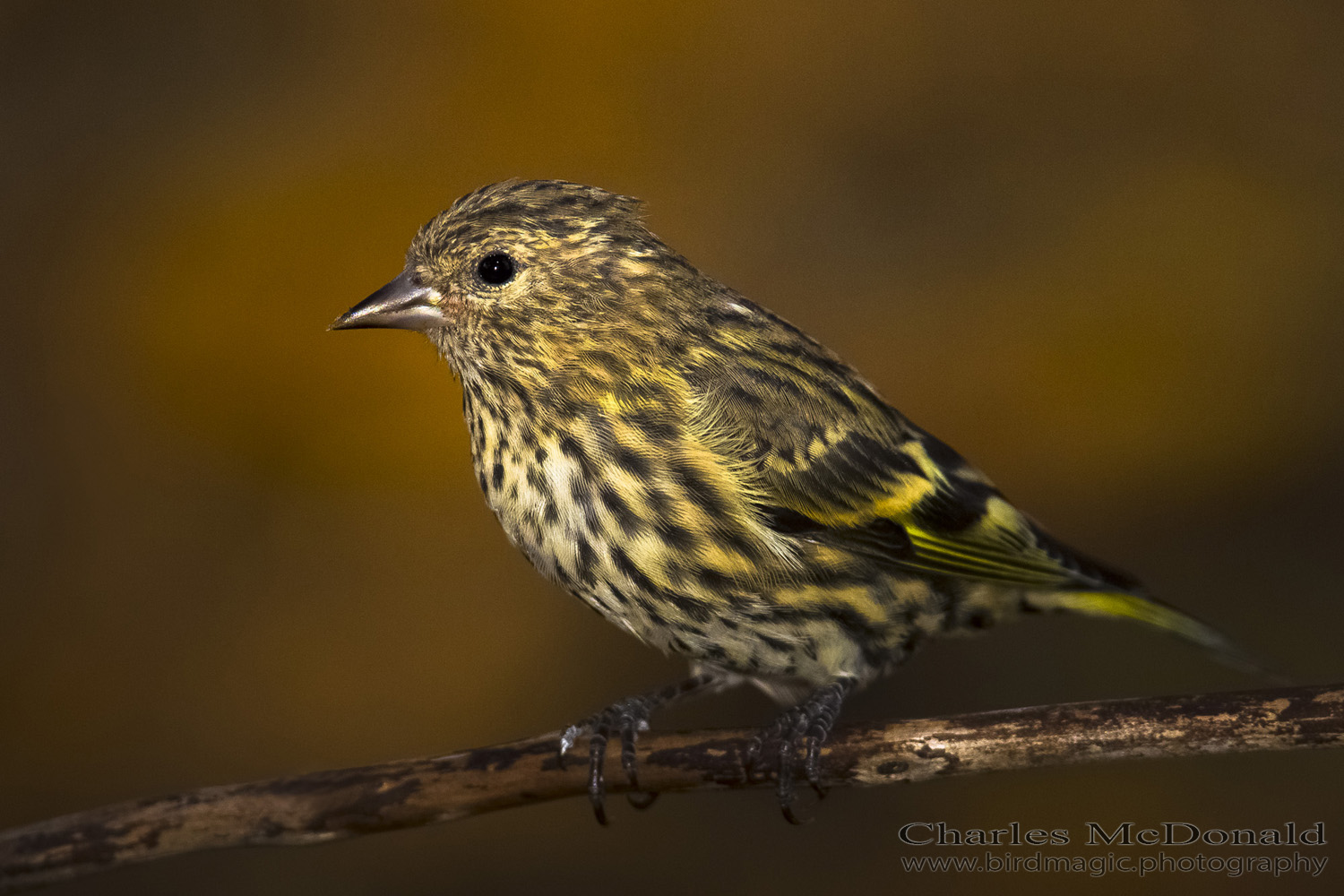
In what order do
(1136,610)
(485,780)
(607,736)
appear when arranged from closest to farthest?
(485,780), (607,736), (1136,610)

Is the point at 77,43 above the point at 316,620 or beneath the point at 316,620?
above

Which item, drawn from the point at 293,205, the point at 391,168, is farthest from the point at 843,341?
the point at 293,205

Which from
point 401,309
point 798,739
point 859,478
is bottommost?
point 798,739

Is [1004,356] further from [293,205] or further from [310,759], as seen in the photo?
[310,759]

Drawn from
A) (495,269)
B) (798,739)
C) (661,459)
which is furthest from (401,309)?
(798,739)

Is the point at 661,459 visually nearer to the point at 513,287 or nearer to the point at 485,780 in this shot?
the point at 513,287

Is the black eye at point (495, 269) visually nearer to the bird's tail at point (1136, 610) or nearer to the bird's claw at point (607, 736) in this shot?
the bird's claw at point (607, 736)
